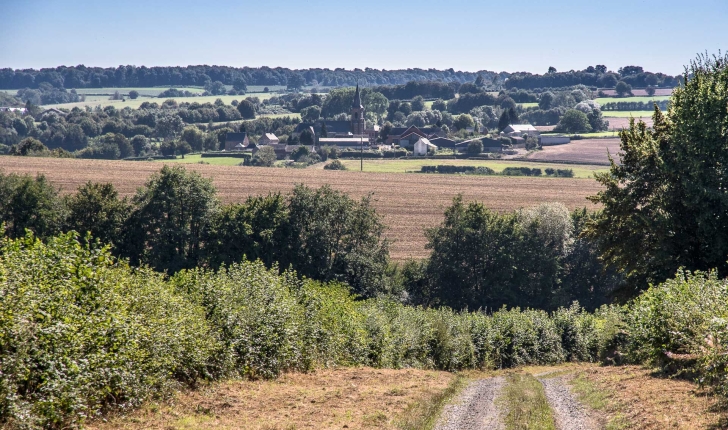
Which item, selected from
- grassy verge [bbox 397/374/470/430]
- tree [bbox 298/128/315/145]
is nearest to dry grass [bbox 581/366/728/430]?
grassy verge [bbox 397/374/470/430]

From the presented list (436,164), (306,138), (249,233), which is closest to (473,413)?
(249,233)

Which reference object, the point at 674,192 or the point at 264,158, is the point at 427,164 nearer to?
the point at 264,158

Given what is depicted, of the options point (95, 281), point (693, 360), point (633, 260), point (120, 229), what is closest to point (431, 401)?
point (693, 360)

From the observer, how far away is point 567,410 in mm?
19031

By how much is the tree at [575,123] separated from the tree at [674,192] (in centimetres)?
15150

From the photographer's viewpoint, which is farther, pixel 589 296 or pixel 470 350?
pixel 589 296

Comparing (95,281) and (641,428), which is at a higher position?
(95,281)

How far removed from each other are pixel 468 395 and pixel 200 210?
41.0 m

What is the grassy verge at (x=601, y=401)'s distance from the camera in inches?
641

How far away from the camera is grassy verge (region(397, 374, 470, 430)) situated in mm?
16725

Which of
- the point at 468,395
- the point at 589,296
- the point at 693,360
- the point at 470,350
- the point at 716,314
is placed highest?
the point at 716,314

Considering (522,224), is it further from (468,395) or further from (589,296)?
(468,395)

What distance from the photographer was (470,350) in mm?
35656

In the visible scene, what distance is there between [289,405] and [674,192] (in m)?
22.4
